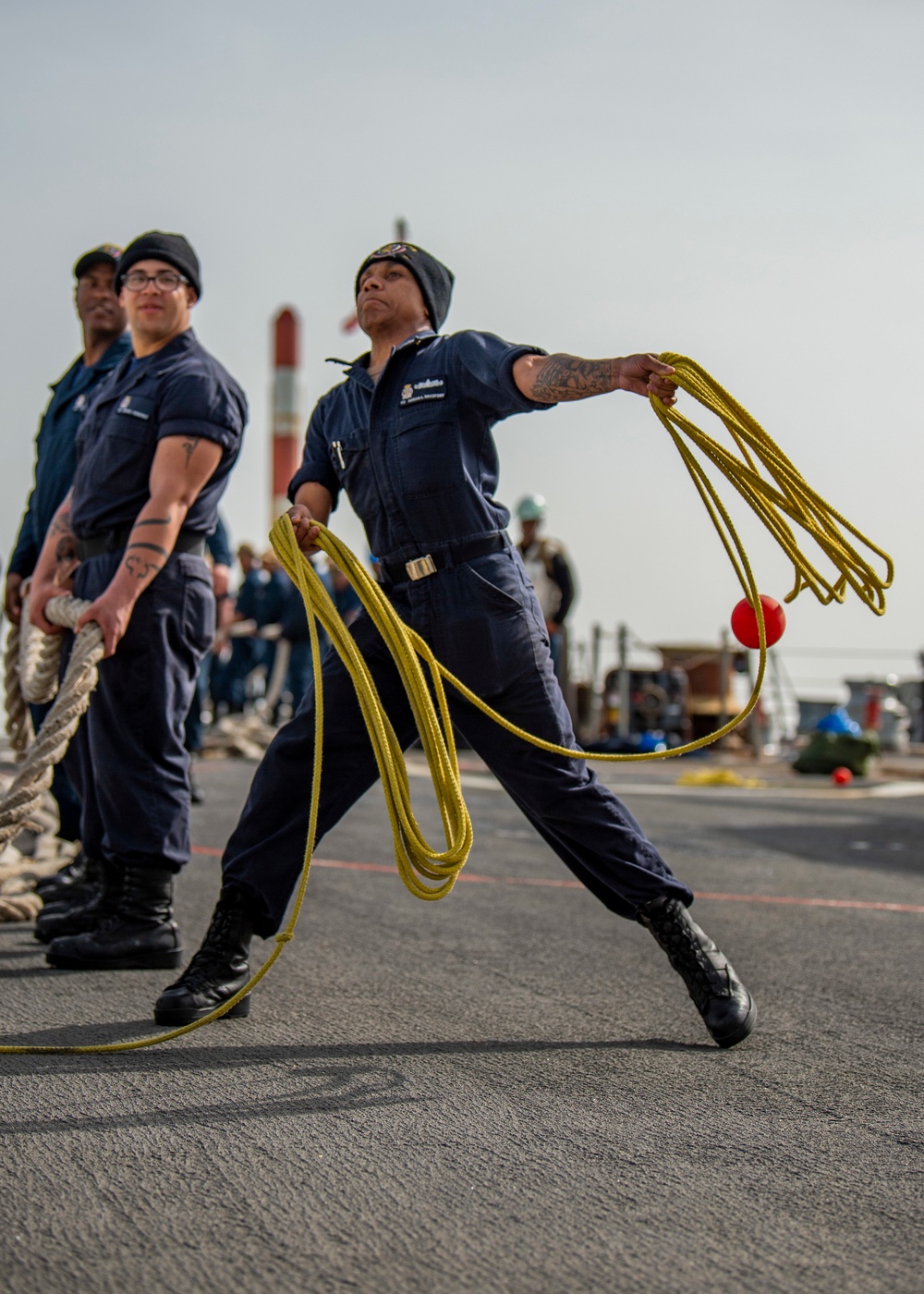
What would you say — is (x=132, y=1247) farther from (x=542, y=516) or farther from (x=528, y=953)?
(x=542, y=516)

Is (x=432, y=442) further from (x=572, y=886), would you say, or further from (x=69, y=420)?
(x=572, y=886)

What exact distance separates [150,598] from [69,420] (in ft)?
4.55

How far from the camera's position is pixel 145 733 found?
412 cm

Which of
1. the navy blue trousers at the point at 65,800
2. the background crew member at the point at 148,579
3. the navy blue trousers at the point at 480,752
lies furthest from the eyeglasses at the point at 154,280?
the navy blue trousers at the point at 65,800

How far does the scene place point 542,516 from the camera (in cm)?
1196

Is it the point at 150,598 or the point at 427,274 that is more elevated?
the point at 427,274

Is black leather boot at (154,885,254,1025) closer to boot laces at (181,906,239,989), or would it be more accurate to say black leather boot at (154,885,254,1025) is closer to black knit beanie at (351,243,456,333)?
boot laces at (181,906,239,989)

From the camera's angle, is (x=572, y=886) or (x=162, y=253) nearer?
(x=162, y=253)

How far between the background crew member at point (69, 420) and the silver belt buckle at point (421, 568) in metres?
2.09

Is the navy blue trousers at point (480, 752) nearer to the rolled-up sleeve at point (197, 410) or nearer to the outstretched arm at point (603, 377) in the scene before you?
the outstretched arm at point (603, 377)

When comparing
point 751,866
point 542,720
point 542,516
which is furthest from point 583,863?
point 542,516

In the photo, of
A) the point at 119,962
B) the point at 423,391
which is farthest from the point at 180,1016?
the point at 423,391

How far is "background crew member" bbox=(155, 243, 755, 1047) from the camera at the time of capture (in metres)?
3.38

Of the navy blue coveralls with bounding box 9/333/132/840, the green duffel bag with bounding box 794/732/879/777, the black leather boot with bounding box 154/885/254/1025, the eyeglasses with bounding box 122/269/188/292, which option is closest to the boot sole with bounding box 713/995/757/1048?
the black leather boot with bounding box 154/885/254/1025
